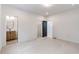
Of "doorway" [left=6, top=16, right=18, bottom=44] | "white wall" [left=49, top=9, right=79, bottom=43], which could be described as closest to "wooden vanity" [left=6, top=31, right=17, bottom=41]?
"doorway" [left=6, top=16, right=18, bottom=44]

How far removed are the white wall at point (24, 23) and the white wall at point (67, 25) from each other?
2098 mm

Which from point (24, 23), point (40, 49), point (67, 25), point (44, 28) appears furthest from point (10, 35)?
point (67, 25)

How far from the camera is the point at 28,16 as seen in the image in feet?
25.6

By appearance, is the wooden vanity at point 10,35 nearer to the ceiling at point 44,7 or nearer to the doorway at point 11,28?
the doorway at point 11,28

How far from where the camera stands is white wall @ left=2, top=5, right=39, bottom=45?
601cm

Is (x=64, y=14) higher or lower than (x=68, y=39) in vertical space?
higher

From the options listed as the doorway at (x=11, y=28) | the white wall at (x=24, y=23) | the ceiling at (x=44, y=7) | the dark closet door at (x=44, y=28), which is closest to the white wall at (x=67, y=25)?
the ceiling at (x=44, y=7)

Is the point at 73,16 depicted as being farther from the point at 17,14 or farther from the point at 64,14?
the point at 17,14

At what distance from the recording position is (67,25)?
756 cm

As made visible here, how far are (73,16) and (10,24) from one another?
193 inches

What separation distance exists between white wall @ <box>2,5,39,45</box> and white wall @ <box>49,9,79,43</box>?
2098 millimetres
